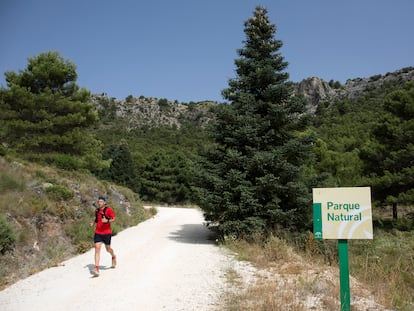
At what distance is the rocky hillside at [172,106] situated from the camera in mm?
96312

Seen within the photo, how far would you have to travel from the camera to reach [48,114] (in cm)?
2053

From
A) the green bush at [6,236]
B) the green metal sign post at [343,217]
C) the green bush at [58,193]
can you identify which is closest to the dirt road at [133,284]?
the green bush at [6,236]

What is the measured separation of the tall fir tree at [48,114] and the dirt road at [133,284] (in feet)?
41.2

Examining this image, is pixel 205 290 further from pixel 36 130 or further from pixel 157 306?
pixel 36 130

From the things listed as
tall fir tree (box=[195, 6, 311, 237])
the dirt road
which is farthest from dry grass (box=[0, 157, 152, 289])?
tall fir tree (box=[195, 6, 311, 237])

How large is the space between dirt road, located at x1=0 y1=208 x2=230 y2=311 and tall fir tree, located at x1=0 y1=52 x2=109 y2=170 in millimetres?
12549

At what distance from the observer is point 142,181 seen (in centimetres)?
4988

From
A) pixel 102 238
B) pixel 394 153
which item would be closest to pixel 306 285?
pixel 102 238

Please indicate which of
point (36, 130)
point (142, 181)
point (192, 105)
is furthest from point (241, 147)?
point (192, 105)

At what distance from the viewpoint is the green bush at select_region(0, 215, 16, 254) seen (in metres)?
8.01

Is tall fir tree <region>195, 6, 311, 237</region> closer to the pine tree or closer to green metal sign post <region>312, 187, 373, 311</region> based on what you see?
green metal sign post <region>312, 187, 373, 311</region>

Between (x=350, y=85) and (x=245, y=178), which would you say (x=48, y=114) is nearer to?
(x=245, y=178)

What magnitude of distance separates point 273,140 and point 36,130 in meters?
16.1

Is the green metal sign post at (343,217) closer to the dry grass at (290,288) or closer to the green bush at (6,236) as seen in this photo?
the dry grass at (290,288)
